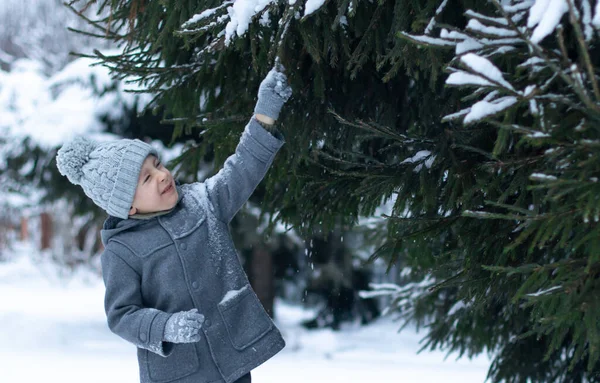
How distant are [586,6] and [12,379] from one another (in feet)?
23.3

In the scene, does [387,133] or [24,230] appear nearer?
[387,133]

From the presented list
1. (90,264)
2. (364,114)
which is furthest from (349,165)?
(90,264)

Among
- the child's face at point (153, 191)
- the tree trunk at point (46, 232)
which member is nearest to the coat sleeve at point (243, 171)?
the child's face at point (153, 191)

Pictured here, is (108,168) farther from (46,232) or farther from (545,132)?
(46,232)

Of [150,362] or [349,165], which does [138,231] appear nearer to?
[150,362]

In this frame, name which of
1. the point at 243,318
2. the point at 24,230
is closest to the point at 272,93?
the point at 243,318

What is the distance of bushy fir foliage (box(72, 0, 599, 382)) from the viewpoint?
190cm

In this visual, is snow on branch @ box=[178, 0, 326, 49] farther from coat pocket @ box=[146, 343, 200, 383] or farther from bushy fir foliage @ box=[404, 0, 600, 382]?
coat pocket @ box=[146, 343, 200, 383]

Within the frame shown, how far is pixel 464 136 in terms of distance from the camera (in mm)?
2600

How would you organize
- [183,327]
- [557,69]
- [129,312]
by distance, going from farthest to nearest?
[129,312]
[183,327]
[557,69]

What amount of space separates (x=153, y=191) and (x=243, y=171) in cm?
35

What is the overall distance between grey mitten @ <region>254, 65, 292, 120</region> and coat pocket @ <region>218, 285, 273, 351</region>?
2.35 ft

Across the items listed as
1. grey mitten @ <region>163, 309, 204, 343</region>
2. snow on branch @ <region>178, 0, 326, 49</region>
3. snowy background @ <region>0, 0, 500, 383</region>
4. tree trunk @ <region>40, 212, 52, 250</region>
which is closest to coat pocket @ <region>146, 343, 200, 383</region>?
grey mitten @ <region>163, 309, 204, 343</region>

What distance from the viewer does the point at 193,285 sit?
2574 mm
